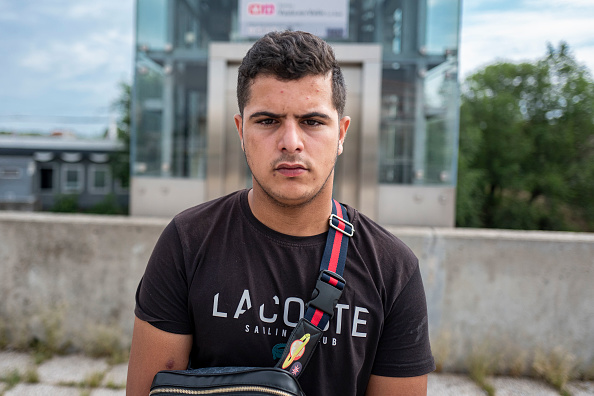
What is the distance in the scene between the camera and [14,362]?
421 cm

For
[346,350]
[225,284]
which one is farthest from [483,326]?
[225,284]

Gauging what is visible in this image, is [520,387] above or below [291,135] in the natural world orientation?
below

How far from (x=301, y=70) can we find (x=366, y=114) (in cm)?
610

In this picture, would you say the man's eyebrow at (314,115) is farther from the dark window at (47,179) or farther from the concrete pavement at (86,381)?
the dark window at (47,179)

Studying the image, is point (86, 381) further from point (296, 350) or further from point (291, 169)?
point (291, 169)

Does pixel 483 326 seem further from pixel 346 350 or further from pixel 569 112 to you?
pixel 569 112

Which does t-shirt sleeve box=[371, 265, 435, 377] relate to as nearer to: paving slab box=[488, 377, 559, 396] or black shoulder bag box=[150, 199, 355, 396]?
black shoulder bag box=[150, 199, 355, 396]

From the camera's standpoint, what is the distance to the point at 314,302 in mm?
→ 1658

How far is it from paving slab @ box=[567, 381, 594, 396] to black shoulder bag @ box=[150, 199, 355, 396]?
11.0 ft

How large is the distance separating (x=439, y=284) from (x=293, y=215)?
3.02 metres

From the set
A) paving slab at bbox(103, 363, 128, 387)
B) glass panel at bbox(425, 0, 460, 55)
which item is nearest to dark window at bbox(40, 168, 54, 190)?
glass panel at bbox(425, 0, 460, 55)

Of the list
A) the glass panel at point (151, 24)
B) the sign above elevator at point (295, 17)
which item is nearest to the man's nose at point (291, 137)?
A: the sign above elevator at point (295, 17)

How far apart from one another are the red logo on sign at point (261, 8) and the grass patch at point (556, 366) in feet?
19.4

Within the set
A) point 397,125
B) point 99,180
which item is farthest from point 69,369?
point 99,180
